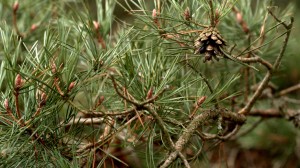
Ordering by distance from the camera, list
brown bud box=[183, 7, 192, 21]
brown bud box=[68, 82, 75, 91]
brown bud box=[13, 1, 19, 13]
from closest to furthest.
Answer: brown bud box=[68, 82, 75, 91], brown bud box=[183, 7, 192, 21], brown bud box=[13, 1, 19, 13]

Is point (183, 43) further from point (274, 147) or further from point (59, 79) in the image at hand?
point (274, 147)

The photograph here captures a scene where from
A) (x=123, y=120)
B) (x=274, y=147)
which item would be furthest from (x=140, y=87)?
(x=274, y=147)

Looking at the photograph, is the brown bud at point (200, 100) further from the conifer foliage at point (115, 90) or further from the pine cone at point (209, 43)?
the pine cone at point (209, 43)

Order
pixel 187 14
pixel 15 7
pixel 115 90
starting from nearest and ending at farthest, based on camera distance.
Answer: pixel 115 90
pixel 187 14
pixel 15 7

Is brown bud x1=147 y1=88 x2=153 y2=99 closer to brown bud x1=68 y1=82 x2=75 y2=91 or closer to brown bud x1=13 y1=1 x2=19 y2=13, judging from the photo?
brown bud x1=68 y1=82 x2=75 y2=91

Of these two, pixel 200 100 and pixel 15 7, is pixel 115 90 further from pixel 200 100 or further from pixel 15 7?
pixel 15 7

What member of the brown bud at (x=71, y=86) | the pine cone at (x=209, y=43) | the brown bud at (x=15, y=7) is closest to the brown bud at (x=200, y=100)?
the pine cone at (x=209, y=43)

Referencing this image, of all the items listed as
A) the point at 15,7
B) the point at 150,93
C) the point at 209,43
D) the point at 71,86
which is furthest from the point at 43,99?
the point at 15,7

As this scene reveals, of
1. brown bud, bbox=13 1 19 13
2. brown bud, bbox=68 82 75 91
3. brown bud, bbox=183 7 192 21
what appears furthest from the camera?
brown bud, bbox=13 1 19 13

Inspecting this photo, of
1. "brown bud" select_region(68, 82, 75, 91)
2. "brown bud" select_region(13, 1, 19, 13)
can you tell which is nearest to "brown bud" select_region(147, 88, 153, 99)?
"brown bud" select_region(68, 82, 75, 91)
